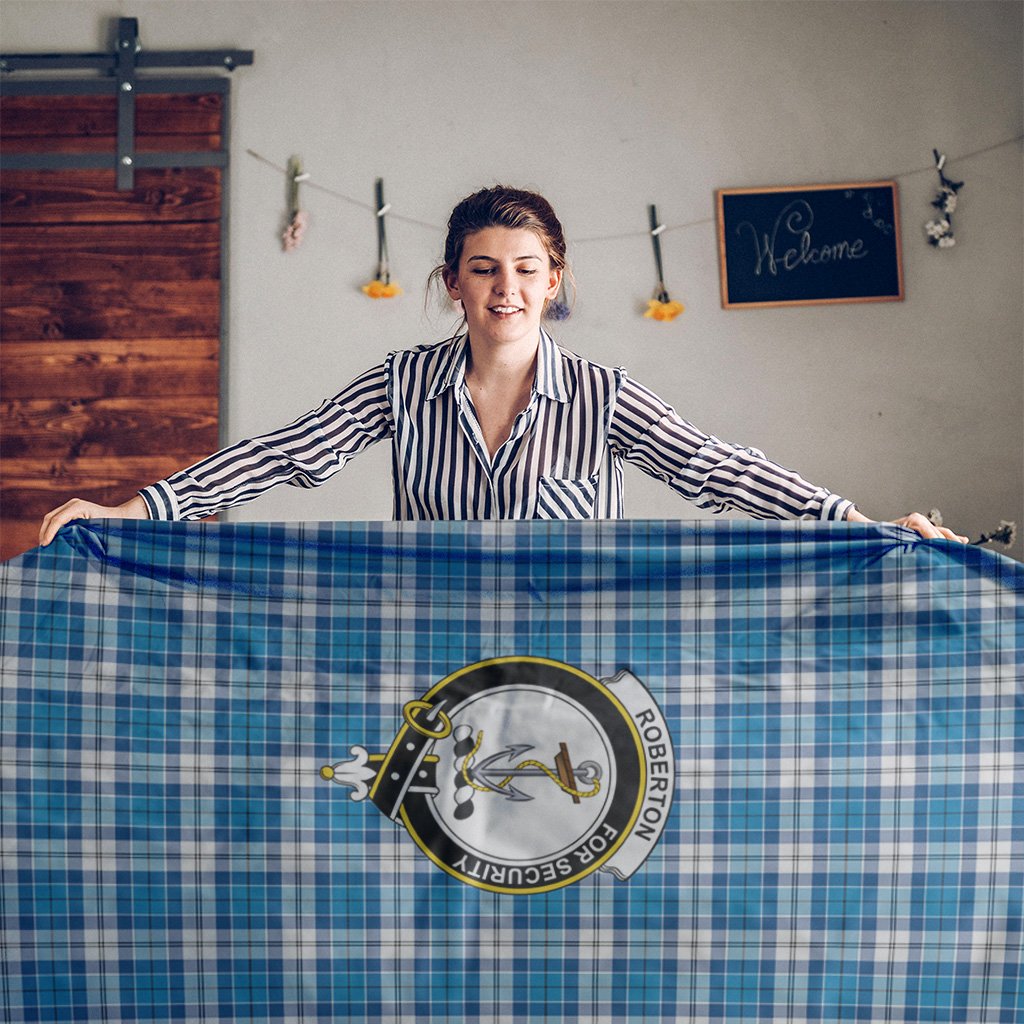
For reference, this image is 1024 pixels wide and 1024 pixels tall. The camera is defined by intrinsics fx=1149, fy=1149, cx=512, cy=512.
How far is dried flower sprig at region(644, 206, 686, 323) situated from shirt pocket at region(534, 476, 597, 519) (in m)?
1.37

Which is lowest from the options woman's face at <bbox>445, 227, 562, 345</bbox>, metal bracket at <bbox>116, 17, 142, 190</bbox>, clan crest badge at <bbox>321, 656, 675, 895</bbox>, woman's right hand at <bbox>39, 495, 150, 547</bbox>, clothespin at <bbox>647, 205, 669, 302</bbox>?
clan crest badge at <bbox>321, 656, 675, 895</bbox>

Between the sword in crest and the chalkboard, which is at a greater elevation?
the chalkboard

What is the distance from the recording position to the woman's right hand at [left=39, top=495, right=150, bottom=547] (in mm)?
1511

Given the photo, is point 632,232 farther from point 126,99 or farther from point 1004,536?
point 126,99

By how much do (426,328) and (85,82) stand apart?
1.18 meters

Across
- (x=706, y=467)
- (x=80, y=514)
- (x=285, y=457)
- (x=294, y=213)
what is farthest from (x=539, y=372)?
(x=294, y=213)

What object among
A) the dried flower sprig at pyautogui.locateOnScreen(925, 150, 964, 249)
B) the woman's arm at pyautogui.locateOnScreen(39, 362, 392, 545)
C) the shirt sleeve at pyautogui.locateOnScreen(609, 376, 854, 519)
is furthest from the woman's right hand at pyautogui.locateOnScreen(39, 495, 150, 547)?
the dried flower sprig at pyautogui.locateOnScreen(925, 150, 964, 249)

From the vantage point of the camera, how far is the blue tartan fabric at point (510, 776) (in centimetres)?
137

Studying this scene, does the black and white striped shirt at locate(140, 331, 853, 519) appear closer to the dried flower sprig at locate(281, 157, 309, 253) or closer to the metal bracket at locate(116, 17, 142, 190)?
the dried flower sprig at locate(281, 157, 309, 253)

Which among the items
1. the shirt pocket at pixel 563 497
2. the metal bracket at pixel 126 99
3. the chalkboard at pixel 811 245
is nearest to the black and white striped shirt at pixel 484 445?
the shirt pocket at pixel 563 497

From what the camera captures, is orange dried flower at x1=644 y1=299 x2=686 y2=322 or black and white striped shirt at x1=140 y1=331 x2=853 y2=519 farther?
orange dried flower at x1=644 y1=299 x2=686 y2=322

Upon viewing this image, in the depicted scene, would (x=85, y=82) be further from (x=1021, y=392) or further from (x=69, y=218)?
(x=1021, y=392)

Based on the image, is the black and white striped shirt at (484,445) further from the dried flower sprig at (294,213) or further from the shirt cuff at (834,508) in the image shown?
the dried flower sprig at (294,213)

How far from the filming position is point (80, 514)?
1546mm
